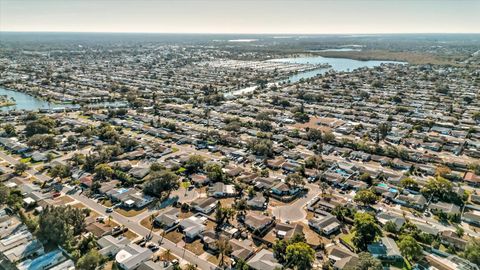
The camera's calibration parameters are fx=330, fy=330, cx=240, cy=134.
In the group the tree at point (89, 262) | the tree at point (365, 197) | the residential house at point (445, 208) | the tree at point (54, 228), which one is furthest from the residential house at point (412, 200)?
the tree at point (54, 228)

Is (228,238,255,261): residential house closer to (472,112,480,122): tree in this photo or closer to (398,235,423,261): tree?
(398,235,423,261): tree

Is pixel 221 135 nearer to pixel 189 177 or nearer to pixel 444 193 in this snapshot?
pixel 189 177

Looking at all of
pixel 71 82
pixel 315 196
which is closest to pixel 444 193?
pixel 315 196

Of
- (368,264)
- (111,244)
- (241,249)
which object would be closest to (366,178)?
(368,264)

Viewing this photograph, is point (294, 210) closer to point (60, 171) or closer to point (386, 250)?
point (386, 250)

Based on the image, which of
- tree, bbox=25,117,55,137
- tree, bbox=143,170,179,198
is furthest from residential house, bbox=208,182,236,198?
tree, bbox=25,117,55,137
